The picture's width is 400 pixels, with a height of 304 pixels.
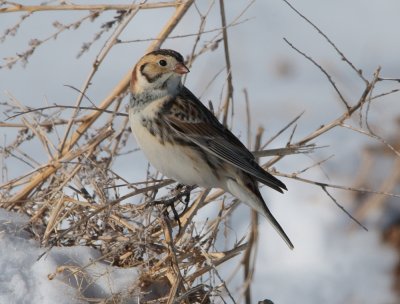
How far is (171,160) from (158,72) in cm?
35

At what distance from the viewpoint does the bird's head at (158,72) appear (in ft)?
12.2

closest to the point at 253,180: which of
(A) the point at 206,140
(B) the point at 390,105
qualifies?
(A) the point at 206,140

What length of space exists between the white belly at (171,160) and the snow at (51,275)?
0.41 meters

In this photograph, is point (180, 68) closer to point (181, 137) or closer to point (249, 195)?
point (181, 137)

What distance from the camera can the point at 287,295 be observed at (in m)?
5.36

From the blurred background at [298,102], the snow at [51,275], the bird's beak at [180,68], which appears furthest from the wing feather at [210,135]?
the snow at [51,275]

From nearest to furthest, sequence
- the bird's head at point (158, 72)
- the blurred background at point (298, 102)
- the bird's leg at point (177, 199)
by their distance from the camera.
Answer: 1. the bird's leg at point (177, 199)
2. the bird's head at point (158, 72)
3. the blurred background at point (298, 102)

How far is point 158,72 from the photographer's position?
3.78 metres

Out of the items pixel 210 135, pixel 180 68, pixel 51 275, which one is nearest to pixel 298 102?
pixel 210 135

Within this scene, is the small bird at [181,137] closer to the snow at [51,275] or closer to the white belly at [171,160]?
the white belly at [171,160]

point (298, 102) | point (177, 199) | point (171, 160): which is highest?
point (298, 102)

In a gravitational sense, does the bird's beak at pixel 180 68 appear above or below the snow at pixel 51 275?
above

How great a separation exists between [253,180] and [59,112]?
820 mm

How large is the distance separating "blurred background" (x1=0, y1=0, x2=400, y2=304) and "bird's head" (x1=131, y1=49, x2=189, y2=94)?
436 mm
